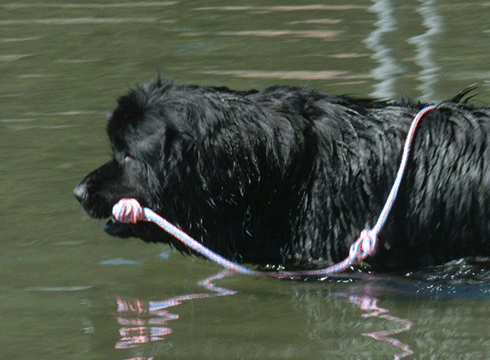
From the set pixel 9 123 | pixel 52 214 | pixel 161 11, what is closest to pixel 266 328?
pixel 52 214

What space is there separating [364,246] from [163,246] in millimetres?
1410

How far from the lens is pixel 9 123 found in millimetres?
7449

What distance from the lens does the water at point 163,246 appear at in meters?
4.16

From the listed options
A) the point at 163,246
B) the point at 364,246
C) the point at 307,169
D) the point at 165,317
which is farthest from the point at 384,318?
the point at 163,246

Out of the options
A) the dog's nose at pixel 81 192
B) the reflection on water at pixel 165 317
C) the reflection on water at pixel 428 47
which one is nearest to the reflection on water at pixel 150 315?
the reflection on water at pixel 165 317

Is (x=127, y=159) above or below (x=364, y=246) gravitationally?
above

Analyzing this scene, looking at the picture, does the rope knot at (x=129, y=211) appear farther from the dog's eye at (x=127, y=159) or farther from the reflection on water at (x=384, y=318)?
the reflection on water at (x=384, y=318)

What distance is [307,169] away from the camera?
15.3ft

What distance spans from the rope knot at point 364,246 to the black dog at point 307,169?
107 mm

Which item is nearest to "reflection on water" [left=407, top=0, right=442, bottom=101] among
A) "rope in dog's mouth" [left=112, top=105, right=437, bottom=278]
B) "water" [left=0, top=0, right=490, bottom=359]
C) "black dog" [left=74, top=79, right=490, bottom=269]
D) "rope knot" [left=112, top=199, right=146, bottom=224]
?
"water" [left=0, top=0, right=490, bottom=359]

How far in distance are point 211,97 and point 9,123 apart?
3253 millimetres

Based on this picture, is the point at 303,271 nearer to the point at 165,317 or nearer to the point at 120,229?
the point at 165,317

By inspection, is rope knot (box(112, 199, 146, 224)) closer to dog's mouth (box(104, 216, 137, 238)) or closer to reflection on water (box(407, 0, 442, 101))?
dog's mouth (box(104, 216, 137, 238))

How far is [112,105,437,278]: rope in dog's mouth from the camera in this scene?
4.48m
